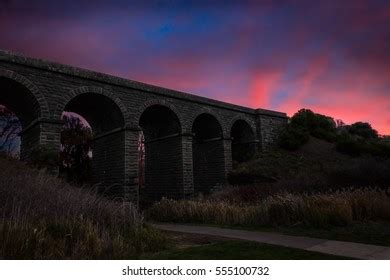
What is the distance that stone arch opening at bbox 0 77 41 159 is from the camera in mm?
15492


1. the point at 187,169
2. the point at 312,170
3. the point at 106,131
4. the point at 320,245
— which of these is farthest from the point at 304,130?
the point at 320,245

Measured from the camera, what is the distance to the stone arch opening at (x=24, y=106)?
1549cm

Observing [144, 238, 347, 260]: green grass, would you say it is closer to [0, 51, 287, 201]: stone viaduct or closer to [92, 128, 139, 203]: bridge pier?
[0, 51, 287, 201]: stone viaduct

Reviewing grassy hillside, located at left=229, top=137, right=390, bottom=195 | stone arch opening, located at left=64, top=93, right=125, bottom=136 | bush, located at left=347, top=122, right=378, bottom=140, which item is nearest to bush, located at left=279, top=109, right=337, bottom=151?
grassy hillside, located at left=229, top=137, right=390, bottom=195

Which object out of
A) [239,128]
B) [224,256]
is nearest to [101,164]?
[239,128]

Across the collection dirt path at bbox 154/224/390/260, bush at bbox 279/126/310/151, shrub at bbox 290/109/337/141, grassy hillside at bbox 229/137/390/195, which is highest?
shrub at bbox 290/109/337/141

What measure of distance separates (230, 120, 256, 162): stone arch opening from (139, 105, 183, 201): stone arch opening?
6390mm

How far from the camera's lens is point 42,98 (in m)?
15.7

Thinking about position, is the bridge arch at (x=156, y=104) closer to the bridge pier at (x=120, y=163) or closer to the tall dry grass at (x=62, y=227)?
the bridge pier at (x=120, y=163)

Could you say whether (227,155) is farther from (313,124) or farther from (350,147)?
(313,124)

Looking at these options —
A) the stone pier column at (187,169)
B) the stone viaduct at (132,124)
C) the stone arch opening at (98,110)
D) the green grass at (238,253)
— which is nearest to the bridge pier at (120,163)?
the stone viaduct at (132,124)

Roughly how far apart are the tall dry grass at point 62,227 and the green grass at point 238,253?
24.4 inches

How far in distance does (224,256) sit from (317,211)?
450 centimetres

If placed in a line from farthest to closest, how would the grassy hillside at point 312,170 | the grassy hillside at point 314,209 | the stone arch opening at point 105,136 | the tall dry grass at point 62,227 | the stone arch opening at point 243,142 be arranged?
1. the stone arch opening at point 243,142
2. the stone arch opening at point 105,136
3. the grassy hillside at point 312,170
4. the grassy hillside at point 314,209
5. the tall dry grass at point 62,227
